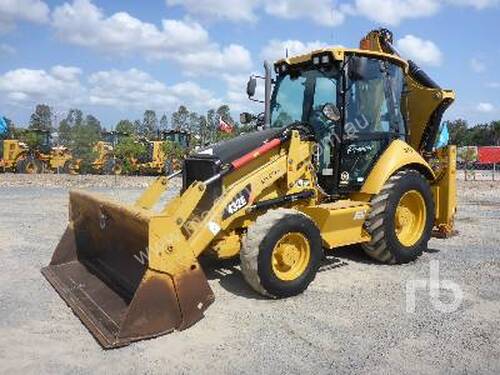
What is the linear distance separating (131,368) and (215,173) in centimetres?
263

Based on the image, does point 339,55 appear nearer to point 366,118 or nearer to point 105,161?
point 366,118

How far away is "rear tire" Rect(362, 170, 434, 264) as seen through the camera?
6902 mm

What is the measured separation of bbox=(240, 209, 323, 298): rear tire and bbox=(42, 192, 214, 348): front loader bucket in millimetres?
747

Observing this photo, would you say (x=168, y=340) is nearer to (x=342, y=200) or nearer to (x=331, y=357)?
(x=331, y=357)

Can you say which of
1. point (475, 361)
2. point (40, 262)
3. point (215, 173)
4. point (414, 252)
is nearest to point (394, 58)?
point (414, 252)

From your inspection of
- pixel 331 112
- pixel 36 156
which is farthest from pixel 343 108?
pixel 36 156

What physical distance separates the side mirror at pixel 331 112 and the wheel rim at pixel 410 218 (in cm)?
155

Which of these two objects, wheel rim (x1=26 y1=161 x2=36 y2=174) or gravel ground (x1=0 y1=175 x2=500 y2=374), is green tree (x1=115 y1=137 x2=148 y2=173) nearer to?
wheel rim (x1=26 y1=161 x2=36 y2=174)

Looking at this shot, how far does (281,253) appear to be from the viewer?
5.77 meters

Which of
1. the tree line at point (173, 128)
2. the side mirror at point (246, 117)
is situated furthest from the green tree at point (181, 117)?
the side mirror at point (246, 117)

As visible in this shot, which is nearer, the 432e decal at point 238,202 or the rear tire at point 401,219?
the 432e decal at point 238,202

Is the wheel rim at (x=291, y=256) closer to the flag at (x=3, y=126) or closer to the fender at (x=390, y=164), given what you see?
the fender at (x=390, y=164)

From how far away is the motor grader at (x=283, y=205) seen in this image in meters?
4.87
